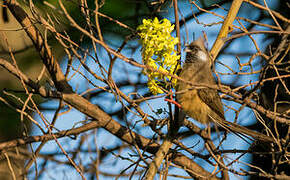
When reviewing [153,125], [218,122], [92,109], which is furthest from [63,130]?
[218,122]

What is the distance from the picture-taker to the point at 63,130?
7.55ft

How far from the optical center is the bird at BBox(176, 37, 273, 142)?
7.66 ft

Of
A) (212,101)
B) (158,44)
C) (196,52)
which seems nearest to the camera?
(158,44)

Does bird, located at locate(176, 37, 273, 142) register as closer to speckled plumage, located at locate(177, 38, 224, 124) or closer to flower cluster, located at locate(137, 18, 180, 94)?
speckled plumage, located at locate(177, 38, 224, 124)

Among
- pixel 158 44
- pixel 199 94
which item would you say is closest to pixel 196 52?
pixel 199 94

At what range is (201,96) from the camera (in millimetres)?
2590

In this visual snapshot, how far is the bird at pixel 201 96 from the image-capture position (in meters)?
2.34

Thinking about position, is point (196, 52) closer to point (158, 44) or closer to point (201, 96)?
point (201, 96)

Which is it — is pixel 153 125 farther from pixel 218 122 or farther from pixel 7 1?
pixel 7 1

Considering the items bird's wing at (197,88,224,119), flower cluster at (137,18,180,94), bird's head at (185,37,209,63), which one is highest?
bird's head at (185,37,209,63)

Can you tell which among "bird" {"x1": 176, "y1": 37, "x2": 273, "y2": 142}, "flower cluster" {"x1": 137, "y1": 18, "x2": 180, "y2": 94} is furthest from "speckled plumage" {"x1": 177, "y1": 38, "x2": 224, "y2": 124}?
"flower cluster" {"x1": 137, "y1": 18, "x2": 180, "y2": 94}

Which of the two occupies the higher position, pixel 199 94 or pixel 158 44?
pixel 199 94

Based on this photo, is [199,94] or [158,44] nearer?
[158,44]

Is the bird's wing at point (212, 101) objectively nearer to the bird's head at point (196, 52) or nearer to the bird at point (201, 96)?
the bird at point (201, 96)
